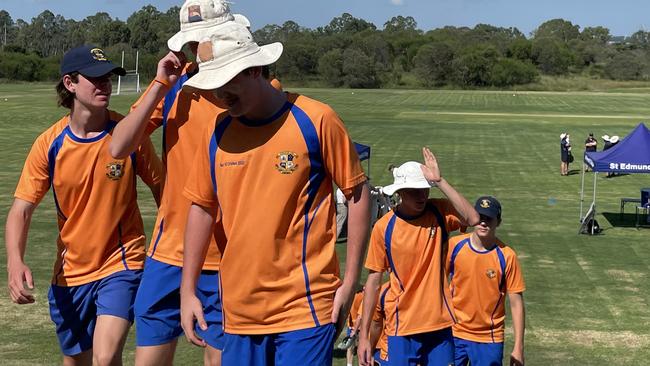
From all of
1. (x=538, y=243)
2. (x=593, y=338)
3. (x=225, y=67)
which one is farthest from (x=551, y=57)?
(x=225, y=67)

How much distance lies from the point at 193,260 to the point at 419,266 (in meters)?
2.27

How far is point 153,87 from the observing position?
4.86 meters

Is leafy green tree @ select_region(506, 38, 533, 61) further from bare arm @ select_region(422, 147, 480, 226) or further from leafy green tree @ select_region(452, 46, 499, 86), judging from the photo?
bare arm @ select_region(422, 147, 480, 226)

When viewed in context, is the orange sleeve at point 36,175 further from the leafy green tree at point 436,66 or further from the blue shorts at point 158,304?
the leafy green tree at point 436,66

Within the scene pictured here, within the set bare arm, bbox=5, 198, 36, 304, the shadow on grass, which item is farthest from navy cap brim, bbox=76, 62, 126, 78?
the shadow on grass

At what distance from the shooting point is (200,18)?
4484 millimetres

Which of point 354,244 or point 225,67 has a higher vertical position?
point 225,67

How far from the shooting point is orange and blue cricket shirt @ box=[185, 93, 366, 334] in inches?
147

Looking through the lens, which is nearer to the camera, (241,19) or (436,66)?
(241,19)

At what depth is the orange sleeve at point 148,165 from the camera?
5.62m

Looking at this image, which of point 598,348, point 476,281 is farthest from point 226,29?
point 598,348

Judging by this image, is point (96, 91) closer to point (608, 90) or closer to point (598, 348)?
point (598, 348)

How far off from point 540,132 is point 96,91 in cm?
4578

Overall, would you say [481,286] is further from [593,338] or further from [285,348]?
[593,338]
